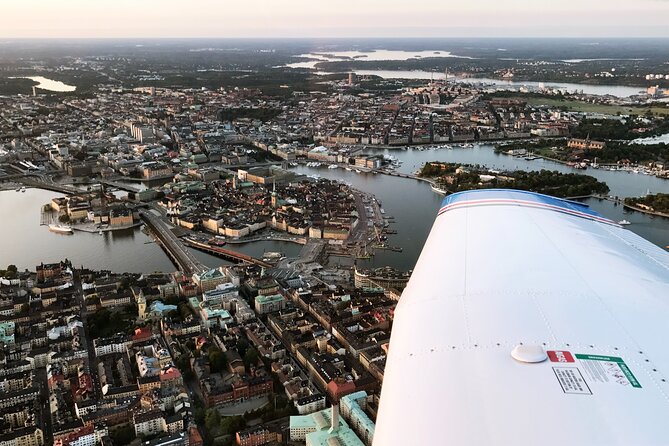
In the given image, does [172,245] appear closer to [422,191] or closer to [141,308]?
[141,308]

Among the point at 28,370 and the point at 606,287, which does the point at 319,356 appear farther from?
the point at 606,287

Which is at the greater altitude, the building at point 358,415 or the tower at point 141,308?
the building at point 358,415

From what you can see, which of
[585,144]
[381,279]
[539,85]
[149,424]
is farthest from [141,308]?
[539,85]

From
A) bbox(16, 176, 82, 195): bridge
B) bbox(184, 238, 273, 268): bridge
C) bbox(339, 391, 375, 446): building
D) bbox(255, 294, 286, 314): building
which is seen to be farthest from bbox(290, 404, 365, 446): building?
bbox(16, 176, 82, 195): bridge

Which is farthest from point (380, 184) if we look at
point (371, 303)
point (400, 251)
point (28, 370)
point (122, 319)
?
point (28, 370)

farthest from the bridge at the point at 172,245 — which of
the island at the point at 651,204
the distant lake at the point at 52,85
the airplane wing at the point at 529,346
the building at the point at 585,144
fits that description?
the distant lake at the point at 52,85

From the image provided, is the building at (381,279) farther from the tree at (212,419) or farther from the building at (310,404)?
the tree at (212,419)
